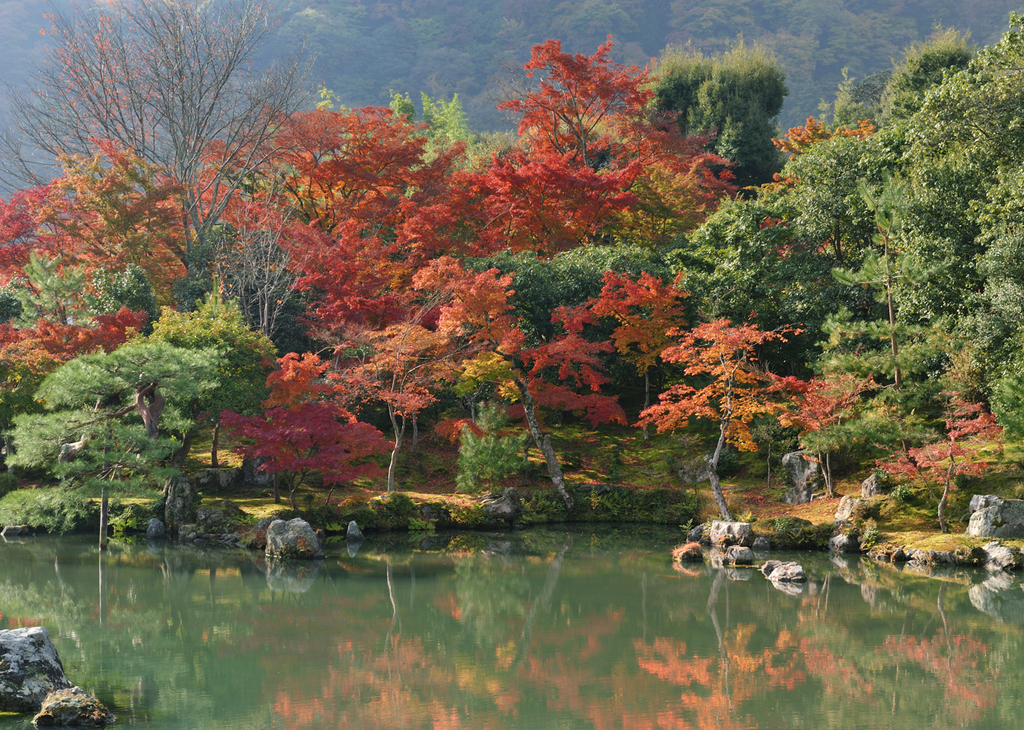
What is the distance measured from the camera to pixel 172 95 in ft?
69.9

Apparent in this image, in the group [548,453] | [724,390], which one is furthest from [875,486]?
[548,453]

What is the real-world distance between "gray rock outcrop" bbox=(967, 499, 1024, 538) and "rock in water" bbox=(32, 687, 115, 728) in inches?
526

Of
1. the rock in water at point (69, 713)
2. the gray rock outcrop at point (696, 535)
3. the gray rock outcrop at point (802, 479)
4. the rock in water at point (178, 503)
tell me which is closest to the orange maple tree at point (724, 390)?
the gray rock outcrop at point (696, 535)

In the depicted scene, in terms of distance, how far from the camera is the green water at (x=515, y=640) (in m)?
7.17

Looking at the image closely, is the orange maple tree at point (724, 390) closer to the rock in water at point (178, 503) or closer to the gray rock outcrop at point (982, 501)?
the gray rock outcrop at point (982, 501)

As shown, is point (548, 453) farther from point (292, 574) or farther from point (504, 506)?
point (292, 574)

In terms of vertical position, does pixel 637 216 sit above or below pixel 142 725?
above

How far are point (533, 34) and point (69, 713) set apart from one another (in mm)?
72939

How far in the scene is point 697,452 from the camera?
19031 mm

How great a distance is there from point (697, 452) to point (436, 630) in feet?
34.6

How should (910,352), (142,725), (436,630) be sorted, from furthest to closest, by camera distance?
(910,352) → (436,630) → (142,725)

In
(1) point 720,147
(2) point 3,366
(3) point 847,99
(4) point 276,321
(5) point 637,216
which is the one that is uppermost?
(3) point 847,99

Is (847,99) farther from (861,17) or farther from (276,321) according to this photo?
(861,17)

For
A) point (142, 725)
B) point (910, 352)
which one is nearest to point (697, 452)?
point (910, 352)
